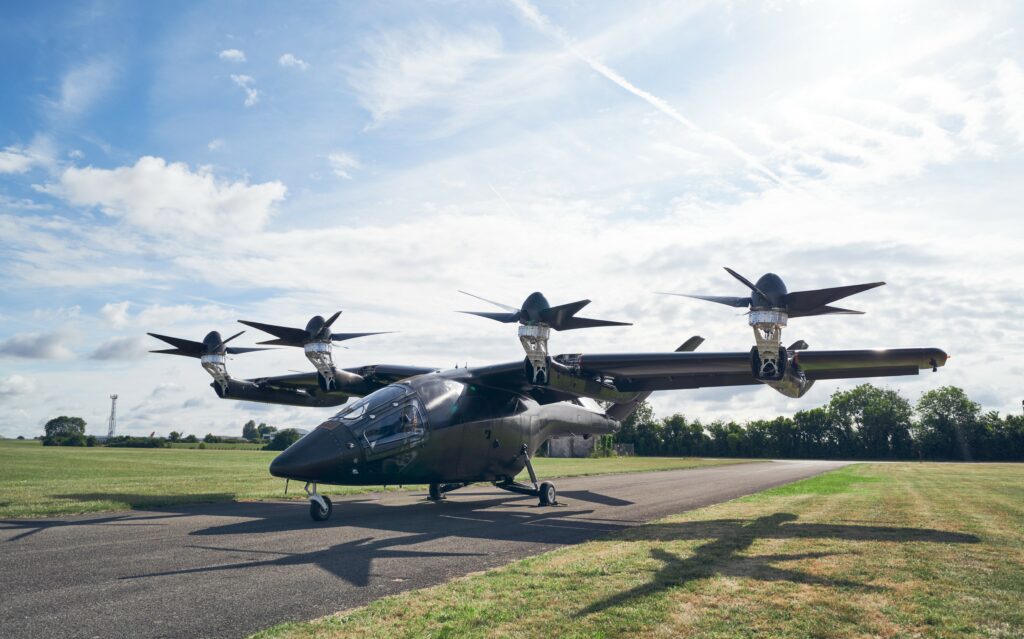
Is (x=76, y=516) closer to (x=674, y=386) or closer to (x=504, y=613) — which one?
(x=504, y=613)

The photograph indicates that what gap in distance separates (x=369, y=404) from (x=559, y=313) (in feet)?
18.5

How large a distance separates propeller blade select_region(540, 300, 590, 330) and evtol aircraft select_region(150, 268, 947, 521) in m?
0.03

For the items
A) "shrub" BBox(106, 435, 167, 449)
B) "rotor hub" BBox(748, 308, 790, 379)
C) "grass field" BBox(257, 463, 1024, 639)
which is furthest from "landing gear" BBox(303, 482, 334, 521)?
"shrub" BBox(106, 435, 167, 449)

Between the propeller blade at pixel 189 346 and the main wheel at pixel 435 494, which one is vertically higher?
the propeller blade at pixel 189 346

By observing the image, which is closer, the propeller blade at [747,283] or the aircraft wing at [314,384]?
the propeller blade at [747,283]

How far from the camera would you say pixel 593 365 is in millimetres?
18688

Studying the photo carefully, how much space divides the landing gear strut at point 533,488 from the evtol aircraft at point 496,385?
0.14 feet

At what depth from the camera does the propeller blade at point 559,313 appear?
17.3 meters

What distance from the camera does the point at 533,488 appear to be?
814 inches

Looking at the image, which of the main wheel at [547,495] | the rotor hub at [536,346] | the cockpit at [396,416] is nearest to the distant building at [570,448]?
the main wheel at [547,495]

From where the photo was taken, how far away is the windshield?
52.5ft

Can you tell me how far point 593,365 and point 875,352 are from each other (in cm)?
730

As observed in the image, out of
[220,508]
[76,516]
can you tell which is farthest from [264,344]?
[76,516]

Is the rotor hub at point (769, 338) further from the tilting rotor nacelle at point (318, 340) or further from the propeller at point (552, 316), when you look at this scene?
the tilting rotor nacelle at point (318, 340)
